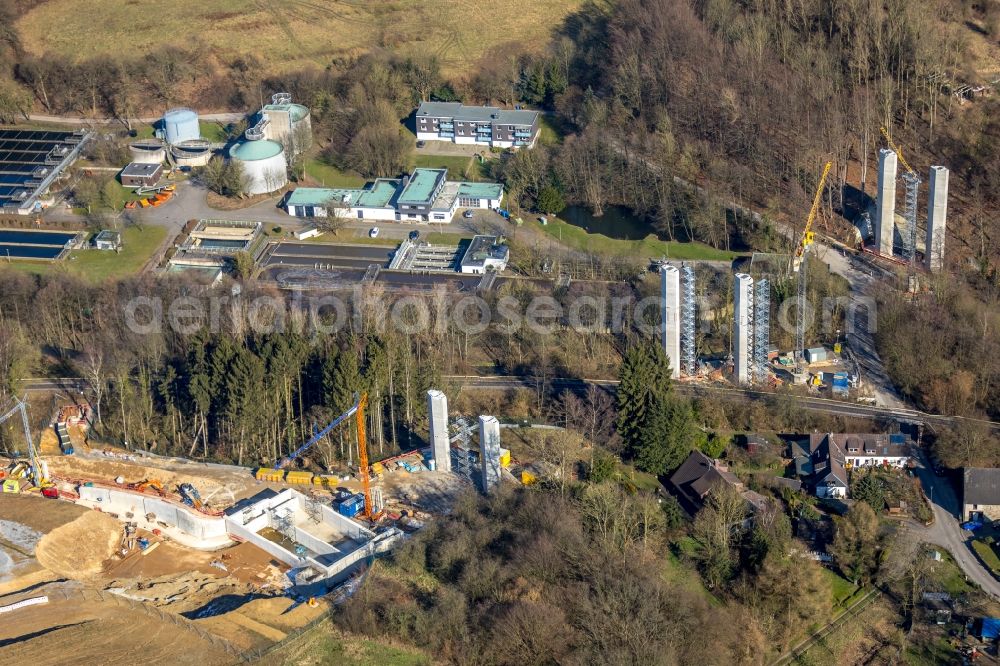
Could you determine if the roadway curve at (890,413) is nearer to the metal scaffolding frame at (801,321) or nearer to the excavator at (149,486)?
the metal scaffolding frame at (801,321)

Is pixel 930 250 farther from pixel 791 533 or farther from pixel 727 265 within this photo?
pixel 791 533

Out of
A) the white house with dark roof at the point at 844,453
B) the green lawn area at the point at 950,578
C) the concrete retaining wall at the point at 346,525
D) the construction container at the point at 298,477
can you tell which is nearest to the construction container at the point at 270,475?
the construction container at the point at 298,477

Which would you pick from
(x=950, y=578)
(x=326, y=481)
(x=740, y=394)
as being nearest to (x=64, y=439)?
(x=326, y=481)

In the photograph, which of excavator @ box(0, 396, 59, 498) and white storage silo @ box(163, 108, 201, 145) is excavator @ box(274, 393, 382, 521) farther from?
white storage silo @ box(163, 108, 201, 145)

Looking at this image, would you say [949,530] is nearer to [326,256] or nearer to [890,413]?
[890,413]

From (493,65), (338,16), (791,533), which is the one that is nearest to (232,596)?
(791,533)

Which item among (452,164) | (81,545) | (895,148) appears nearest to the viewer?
(81,545)
